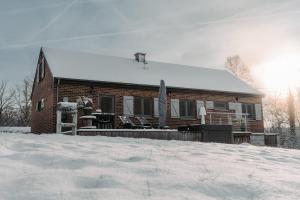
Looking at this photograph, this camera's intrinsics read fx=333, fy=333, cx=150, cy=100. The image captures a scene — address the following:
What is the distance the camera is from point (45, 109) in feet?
59.9

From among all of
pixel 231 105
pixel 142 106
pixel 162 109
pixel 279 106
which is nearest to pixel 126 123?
pixel 162 109

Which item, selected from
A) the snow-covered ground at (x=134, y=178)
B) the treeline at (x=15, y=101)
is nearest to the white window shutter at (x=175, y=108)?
the snow-covered ground at (x=134, y=178)

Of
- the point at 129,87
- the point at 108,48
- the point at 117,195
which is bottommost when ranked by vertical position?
the point at 117,195

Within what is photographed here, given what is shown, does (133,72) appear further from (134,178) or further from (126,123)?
(134,178)

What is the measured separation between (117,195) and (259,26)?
13143 millimetres

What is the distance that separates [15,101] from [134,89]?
2735 cm

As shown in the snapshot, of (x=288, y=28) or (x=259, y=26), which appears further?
(x=288, y=28)

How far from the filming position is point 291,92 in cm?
3731

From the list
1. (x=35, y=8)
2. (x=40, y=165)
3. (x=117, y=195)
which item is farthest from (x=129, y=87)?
(x=117, y=195)

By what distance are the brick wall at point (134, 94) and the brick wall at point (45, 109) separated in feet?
2.92

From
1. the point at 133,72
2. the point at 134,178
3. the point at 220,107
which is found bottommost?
the point at 134,178

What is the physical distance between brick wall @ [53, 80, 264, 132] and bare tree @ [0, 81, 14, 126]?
26.4 m

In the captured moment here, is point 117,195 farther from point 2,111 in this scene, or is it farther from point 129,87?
point 2,111

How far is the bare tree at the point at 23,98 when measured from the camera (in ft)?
130
